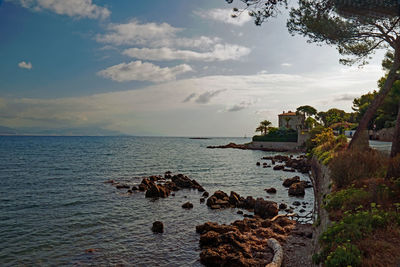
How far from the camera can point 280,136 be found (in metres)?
93.8

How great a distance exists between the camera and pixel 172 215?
18766 millimetres

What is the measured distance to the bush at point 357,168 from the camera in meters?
11.5

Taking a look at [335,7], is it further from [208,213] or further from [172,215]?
[172,215]

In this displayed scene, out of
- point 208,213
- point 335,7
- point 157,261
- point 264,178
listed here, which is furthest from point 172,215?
point 264,178

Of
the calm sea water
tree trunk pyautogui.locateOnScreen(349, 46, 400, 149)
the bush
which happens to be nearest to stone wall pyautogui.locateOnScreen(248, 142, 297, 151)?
the calm sea water

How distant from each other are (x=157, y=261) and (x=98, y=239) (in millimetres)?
4296

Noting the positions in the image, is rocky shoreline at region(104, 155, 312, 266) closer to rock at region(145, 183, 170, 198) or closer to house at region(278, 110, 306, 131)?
rock at region(145, 183, 170, 198)

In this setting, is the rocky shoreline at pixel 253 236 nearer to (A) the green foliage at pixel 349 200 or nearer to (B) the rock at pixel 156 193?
(A) the green foliage at pixel 349 200

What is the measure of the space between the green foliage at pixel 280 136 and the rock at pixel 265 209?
74498 mm

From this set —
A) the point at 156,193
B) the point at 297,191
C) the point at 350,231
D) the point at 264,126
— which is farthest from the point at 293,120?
the point at 350,231

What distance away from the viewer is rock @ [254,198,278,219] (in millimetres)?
17797

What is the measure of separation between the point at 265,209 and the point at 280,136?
260ft

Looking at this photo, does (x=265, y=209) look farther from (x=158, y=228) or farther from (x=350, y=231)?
(x=350, y=231)

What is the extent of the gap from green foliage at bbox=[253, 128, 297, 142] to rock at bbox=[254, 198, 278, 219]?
2933 inches
